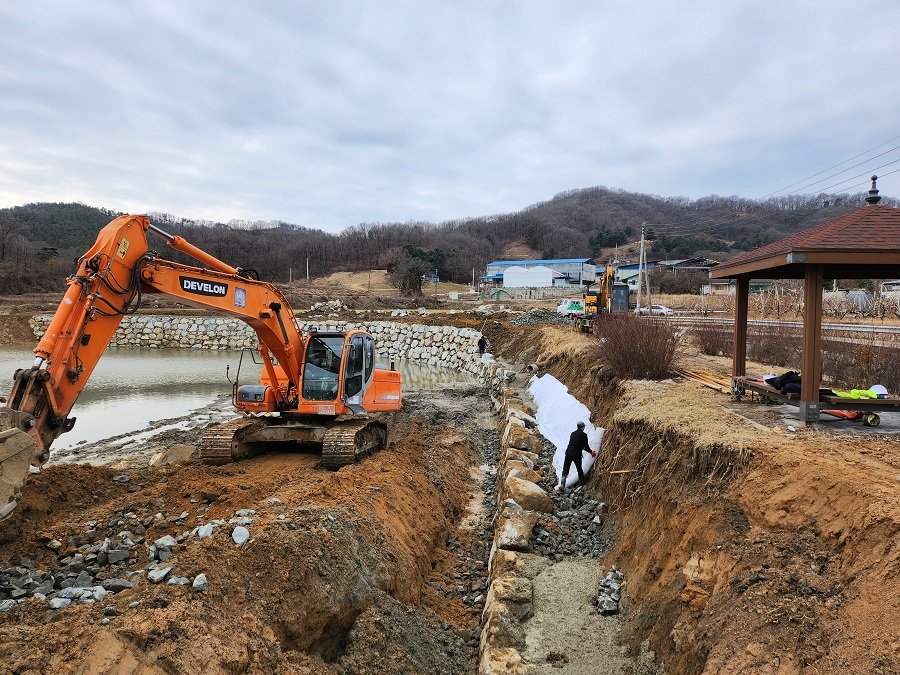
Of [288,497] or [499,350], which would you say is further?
[499,350]

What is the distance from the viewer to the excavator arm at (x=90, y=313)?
5387mm

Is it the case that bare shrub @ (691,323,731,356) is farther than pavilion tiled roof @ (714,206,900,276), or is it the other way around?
bare shrub @ (691,323,731,356)

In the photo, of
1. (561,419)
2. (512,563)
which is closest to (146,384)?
(561,419)

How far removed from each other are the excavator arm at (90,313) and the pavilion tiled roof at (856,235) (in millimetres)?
7904

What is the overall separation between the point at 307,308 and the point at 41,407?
4021 cm

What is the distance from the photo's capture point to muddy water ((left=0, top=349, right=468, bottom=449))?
636 inches

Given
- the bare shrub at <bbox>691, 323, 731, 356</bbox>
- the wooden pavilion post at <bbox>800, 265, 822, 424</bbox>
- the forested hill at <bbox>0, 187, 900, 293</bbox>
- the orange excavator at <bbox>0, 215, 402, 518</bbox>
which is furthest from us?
the forested hill at <bbox>0, 187, 900, 293</bbox>

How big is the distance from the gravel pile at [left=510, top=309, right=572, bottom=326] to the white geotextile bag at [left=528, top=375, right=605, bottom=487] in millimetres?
15750

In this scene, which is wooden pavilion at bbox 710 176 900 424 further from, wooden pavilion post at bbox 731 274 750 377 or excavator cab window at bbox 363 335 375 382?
excavator cab window at bbox 363 335 375 382

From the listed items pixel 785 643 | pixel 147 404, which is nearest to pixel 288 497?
pixel 785 643

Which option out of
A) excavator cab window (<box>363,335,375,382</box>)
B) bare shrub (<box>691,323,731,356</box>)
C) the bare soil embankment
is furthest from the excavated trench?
bare shrub (<box>691,323,731,356</box>)

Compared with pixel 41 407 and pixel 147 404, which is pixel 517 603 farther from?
pixel 147 404

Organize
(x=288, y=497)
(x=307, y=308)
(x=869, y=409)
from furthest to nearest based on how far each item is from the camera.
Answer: (x=307, y=308)
(x=869, y=409)
(x=288, y=497)

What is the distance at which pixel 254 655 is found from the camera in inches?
163
